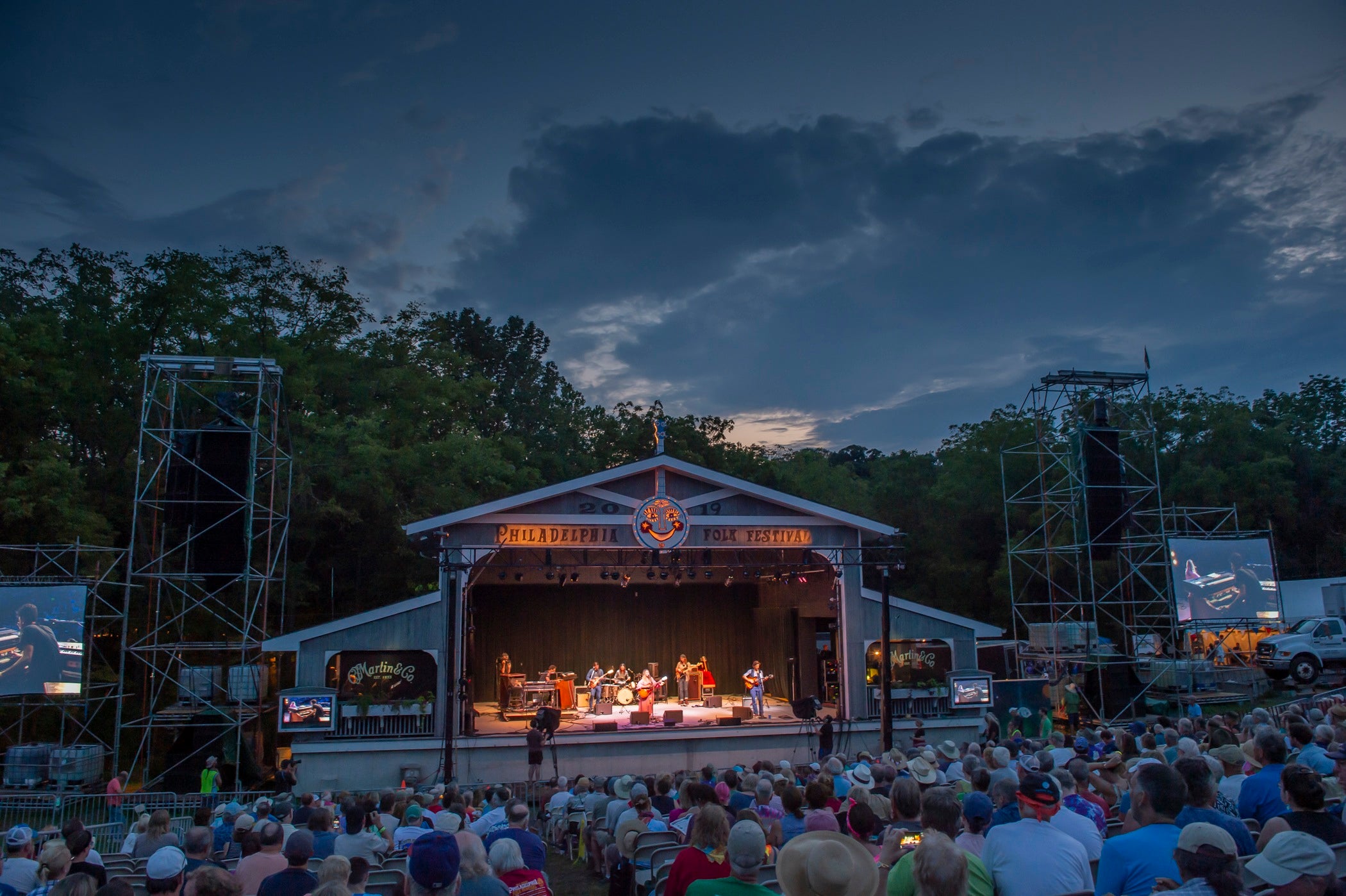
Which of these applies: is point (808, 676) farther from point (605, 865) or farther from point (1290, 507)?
point (1290, 507)

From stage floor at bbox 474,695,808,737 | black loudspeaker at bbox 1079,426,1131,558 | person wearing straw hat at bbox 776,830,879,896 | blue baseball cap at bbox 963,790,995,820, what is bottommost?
stage floor at bbox 474,695,808,737

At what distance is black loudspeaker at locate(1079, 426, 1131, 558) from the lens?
74.0ft

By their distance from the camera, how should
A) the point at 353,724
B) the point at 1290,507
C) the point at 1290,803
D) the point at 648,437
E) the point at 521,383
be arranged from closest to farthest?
the point at 1290,803, the point at 353,724, the point at 1290,507, the point at 648,437, the point at 521,383

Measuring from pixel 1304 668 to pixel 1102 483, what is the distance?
8071 mm

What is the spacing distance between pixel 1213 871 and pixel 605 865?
7.59 meters

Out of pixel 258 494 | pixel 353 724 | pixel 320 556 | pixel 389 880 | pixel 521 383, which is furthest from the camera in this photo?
pixel 521 383

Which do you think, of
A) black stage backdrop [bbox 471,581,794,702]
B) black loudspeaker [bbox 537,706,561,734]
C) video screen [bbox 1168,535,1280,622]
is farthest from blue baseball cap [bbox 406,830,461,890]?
video screen [bbox 1168,535,1280,622]

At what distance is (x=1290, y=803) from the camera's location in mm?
4660

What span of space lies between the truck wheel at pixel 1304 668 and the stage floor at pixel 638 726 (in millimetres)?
12753

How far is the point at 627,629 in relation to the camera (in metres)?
27.4

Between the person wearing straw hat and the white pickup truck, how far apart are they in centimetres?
2653

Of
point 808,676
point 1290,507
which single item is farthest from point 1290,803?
point 1290,507

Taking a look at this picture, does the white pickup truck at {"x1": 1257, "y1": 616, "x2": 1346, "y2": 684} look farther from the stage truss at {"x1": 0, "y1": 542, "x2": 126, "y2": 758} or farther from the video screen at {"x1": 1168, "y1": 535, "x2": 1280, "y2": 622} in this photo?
the stage truss at {"x1": 0, "y1": 542, "x2": 126, "y2": 758}

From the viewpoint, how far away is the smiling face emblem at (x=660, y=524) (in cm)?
1997
